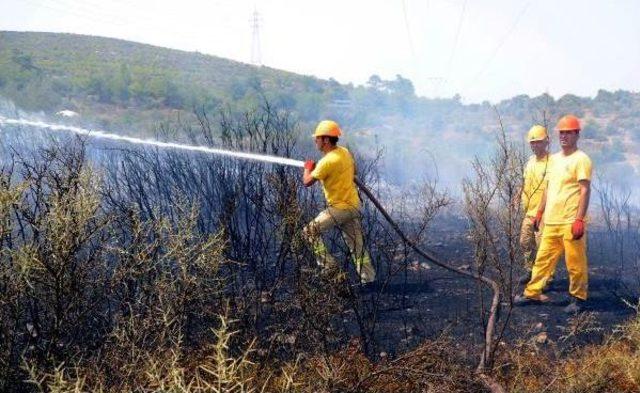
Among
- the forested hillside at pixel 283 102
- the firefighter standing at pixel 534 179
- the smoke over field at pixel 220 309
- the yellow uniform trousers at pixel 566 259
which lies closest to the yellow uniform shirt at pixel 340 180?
the smoke over field at pixel 220 309

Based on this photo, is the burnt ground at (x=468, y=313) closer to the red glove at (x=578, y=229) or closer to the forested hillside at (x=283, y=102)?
the red glove at (x=578, y=229)

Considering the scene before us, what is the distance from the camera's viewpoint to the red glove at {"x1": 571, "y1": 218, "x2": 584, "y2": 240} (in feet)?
15.8

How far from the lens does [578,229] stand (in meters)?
4.82

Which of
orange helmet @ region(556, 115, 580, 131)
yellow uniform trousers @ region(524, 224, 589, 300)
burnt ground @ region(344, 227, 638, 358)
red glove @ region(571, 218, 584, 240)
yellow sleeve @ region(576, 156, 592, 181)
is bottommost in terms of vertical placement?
burnt ground @ region(344, 227, 638, 358)

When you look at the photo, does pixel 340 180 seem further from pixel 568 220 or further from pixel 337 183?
pixel 568 220

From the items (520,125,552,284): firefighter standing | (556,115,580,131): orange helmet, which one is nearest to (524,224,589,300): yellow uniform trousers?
(520,125,552,284): firefighter standing

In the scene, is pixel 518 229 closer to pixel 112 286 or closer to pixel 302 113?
pixel 112 286

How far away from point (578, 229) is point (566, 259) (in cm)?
35

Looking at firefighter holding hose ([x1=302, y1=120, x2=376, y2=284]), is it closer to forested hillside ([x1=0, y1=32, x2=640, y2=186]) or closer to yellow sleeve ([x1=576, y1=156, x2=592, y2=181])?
yellow sleeve ([x1=576, y1=156, x2=592, y2=181])

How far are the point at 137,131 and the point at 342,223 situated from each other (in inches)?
657

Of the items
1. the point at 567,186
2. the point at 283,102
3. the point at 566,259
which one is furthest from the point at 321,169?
the point at 283,102

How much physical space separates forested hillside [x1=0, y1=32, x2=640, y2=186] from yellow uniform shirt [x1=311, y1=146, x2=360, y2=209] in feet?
30.2

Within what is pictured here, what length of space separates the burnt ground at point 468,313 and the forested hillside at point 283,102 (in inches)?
345

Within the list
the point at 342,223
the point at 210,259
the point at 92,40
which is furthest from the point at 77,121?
the point at 92,40
